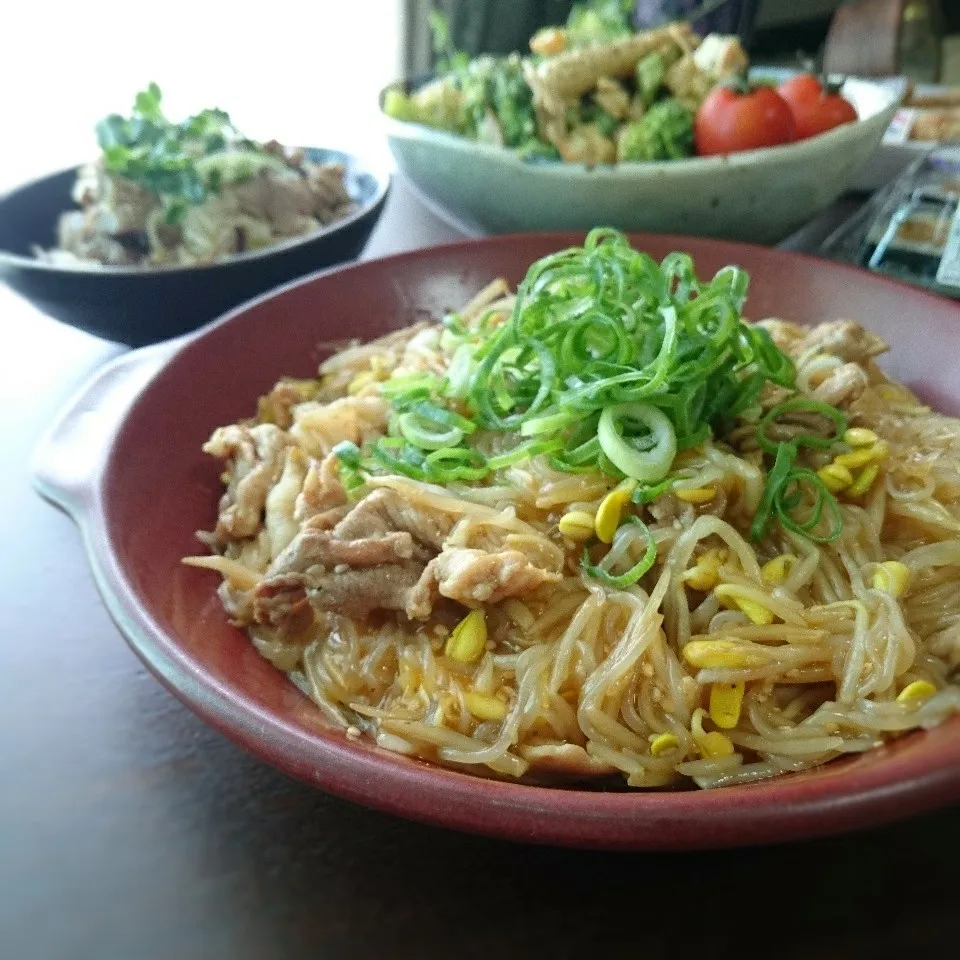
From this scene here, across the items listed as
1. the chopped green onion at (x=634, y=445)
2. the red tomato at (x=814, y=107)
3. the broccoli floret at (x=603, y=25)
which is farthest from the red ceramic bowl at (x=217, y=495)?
the broccoli floret at (x=603, y=25)

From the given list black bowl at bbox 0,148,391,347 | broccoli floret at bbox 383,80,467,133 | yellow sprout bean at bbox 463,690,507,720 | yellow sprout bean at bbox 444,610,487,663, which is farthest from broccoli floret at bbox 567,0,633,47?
yellow sprout bean at bbox 463,690,507,720

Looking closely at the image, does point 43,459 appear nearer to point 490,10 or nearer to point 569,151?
point 569,151

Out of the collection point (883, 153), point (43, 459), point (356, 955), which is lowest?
point (356, 955)

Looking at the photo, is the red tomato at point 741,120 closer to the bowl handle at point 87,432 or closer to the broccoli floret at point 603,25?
the broccoli floret at point 603,25

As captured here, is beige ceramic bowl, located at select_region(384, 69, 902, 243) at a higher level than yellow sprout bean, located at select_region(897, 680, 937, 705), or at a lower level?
higher

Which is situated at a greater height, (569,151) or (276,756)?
(569,151)

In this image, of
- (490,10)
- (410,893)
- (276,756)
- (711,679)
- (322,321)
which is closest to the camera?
(276,756)

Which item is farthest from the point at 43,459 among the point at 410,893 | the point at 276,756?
the point at 410,893

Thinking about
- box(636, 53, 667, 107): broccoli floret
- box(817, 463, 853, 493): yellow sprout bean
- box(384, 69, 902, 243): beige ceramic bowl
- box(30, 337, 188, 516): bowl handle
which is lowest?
box(30, 337, 188, 516): bowl handle

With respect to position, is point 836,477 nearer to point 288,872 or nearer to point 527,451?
point 527,451

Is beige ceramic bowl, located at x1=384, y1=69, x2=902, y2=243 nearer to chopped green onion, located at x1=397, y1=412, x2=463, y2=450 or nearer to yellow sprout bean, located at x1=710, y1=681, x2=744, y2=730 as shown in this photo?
chopped green onion, located at x1=397, y1=412, x2=463, y2=450
